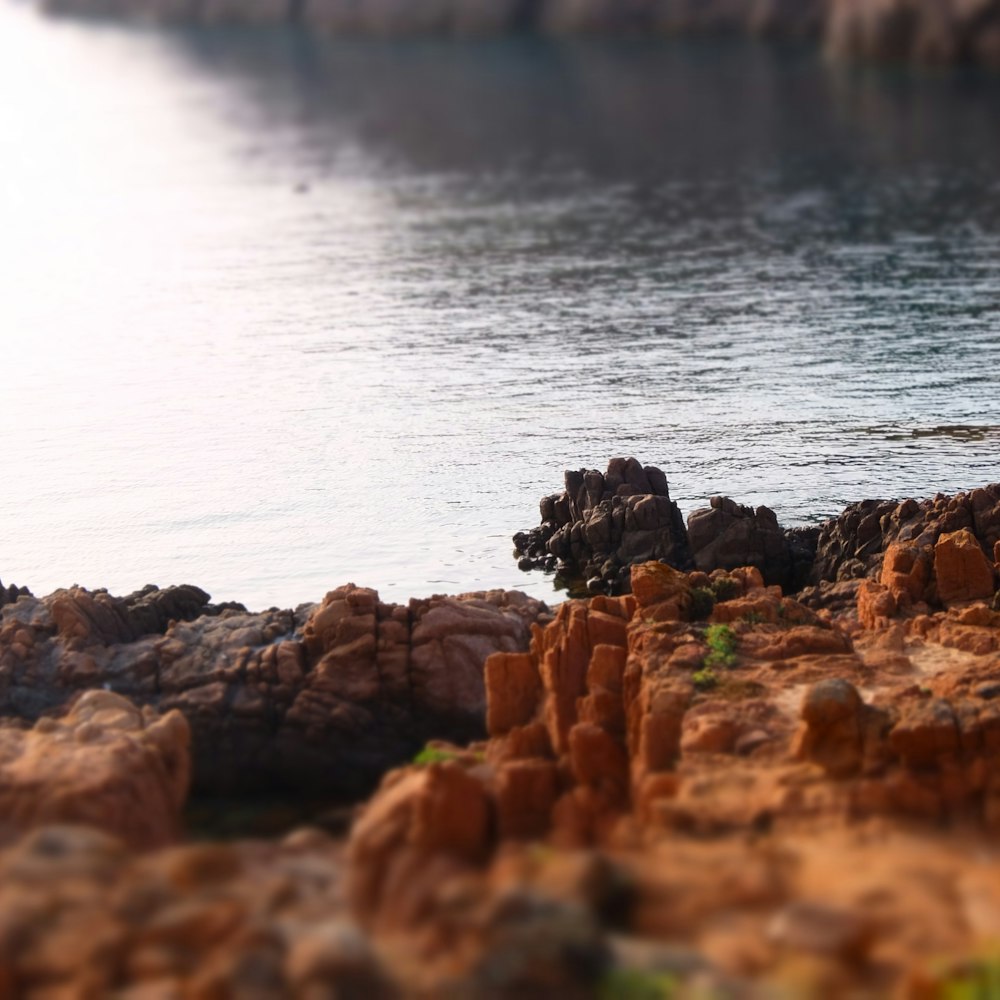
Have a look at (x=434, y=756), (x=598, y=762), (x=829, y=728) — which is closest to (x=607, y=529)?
(x=434, y=756)

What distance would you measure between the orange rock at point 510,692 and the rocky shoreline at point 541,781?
0.17 feet

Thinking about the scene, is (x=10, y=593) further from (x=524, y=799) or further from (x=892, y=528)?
(x=892, y=528)

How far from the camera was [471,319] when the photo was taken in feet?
245

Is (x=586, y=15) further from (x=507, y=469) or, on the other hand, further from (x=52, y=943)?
(x=52, y=943)

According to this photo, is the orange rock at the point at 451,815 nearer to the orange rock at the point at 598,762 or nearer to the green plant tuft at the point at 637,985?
the orange rock at the point at 598,762

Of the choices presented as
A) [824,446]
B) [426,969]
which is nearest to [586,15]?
[824,446]

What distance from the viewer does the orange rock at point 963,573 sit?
3722cm

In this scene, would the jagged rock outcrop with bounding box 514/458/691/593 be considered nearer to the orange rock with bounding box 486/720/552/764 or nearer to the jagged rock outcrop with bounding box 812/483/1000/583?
the jagged rock outcrop with bounding box 812/483/1000/583

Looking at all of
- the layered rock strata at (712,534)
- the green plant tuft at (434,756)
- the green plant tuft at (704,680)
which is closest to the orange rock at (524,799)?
the green plant tuft at (434,756)

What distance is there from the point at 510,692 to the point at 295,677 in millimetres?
6563

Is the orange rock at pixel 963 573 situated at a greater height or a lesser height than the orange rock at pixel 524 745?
greater

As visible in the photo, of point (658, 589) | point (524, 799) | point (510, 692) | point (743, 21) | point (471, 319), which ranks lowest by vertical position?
point (524, 799)

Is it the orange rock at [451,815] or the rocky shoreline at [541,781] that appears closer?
the rocky shoreline at [541,781]

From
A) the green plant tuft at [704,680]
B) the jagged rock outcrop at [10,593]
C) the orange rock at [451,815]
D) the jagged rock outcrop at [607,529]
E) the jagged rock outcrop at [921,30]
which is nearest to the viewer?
the orange rock at [451,815]
